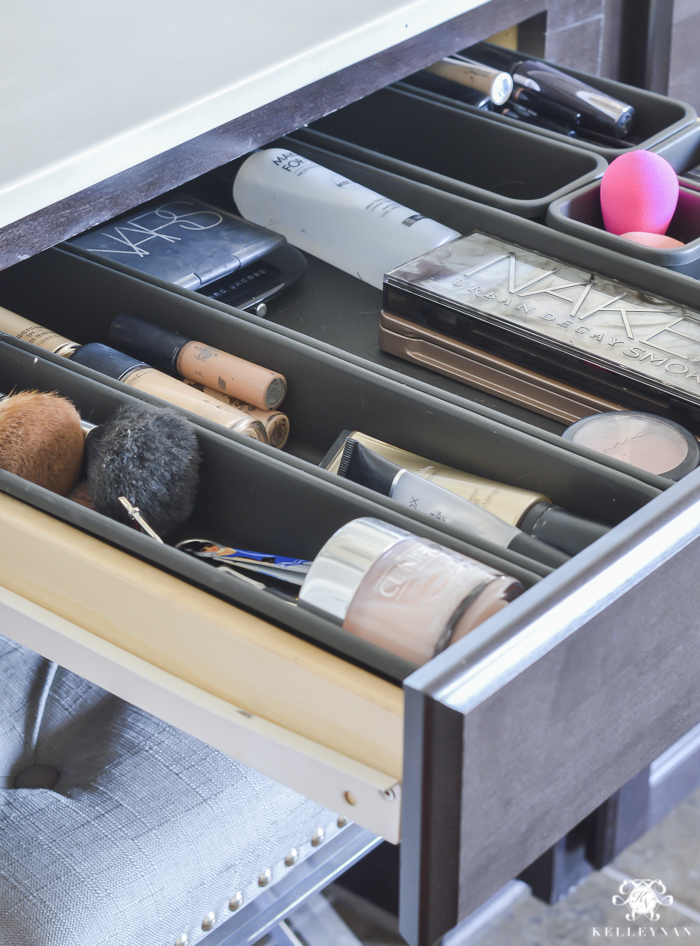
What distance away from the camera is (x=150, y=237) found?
0.82 metres

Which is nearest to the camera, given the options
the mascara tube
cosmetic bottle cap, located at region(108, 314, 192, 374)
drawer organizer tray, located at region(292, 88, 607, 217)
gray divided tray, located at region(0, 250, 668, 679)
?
gray divided tray, located at region(0, 250, 668, 679)


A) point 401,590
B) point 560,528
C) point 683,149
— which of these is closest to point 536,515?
point 560,528

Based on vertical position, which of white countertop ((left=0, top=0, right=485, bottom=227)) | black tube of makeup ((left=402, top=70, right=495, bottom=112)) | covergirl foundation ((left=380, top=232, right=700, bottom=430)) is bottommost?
covergirl foundation ((left=380, top=232, right=700, bottom=430))

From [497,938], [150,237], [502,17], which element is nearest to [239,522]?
[150,237]

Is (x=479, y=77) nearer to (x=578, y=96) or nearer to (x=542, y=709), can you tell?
(x=578, y=96)

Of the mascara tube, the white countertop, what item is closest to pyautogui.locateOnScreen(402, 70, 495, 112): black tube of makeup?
the mascara tube

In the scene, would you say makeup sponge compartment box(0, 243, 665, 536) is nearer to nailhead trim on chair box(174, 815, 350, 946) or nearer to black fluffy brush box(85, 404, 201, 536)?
black fluffy brush box(85, 404, 201, 536)

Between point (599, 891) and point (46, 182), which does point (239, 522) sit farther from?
point (599, 891)

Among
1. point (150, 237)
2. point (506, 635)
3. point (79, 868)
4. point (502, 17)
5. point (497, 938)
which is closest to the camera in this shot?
point (506, 635)

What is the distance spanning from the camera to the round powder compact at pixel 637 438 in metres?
0.60

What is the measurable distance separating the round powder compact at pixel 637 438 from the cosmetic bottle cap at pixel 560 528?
0.21ft

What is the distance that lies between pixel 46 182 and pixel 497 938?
1.06m

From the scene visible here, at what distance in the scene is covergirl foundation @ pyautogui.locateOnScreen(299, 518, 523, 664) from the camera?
1.47 feet

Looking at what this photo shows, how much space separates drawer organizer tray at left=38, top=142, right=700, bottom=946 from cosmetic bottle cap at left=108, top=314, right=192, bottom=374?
0.16 meters
